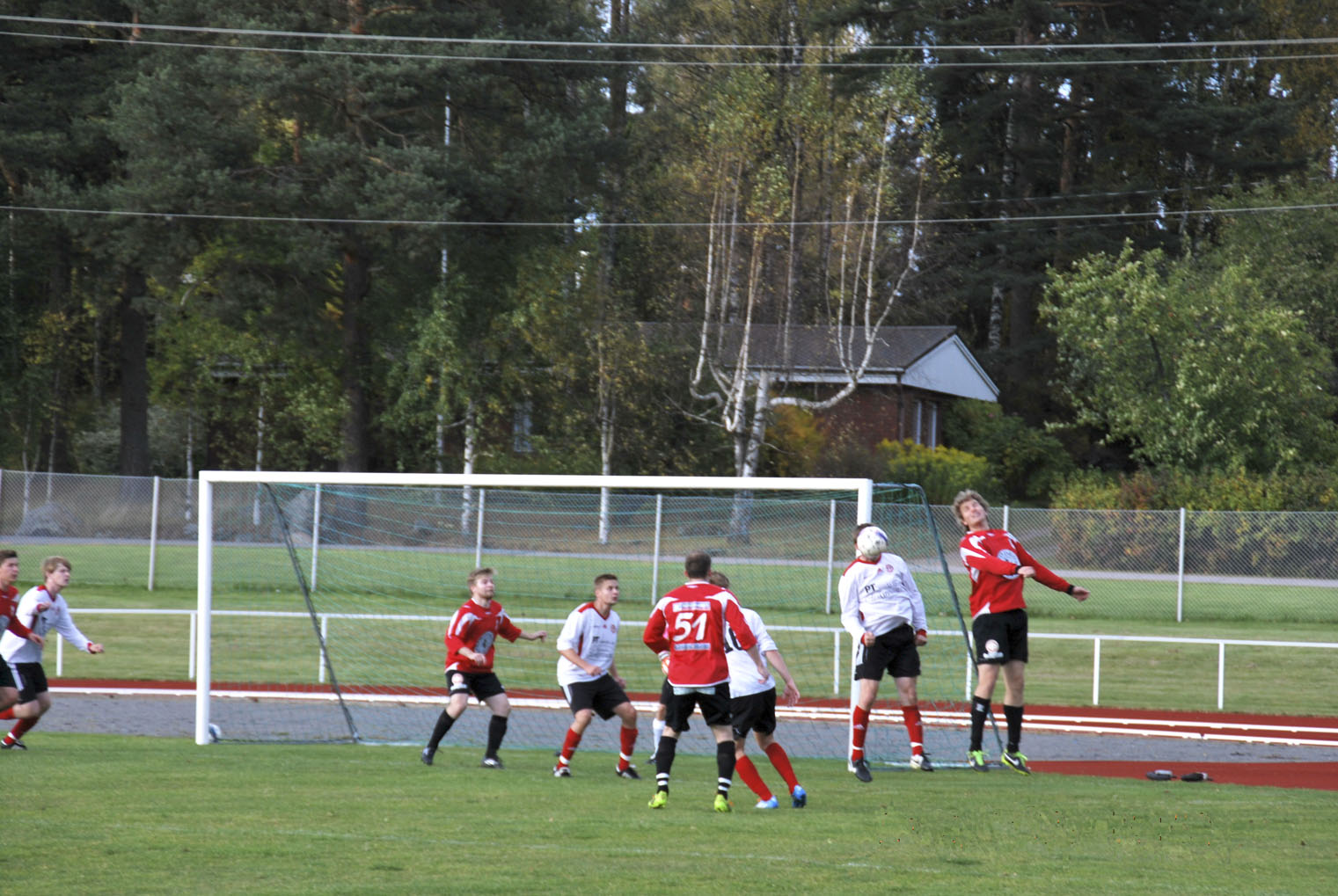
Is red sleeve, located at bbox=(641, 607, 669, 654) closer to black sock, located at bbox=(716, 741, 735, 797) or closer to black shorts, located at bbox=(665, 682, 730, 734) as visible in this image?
black shorts, located at bbox=(665, 682, 730, 734)

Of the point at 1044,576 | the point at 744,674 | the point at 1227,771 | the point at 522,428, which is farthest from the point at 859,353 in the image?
the point at 744,674

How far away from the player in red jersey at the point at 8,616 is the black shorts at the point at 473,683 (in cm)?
339

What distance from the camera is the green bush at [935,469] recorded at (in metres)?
31.7

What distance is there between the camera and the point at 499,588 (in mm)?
18875

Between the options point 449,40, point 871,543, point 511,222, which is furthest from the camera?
point 511,222

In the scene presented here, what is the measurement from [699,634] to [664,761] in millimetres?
858

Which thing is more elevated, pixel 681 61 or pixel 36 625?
pixel 681 61

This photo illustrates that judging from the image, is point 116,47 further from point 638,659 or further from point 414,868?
point 414,868

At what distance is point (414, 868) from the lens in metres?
6.45

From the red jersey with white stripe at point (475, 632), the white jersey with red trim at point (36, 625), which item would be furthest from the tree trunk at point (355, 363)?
the red jersey with white stripe at point (475, 632)

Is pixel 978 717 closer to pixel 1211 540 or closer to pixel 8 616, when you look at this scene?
pixel 8 616

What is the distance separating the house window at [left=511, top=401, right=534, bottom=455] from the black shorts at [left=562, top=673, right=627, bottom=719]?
2453 centimetres

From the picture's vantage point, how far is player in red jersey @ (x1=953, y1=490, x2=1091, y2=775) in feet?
34.0

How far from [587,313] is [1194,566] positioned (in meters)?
17.2
